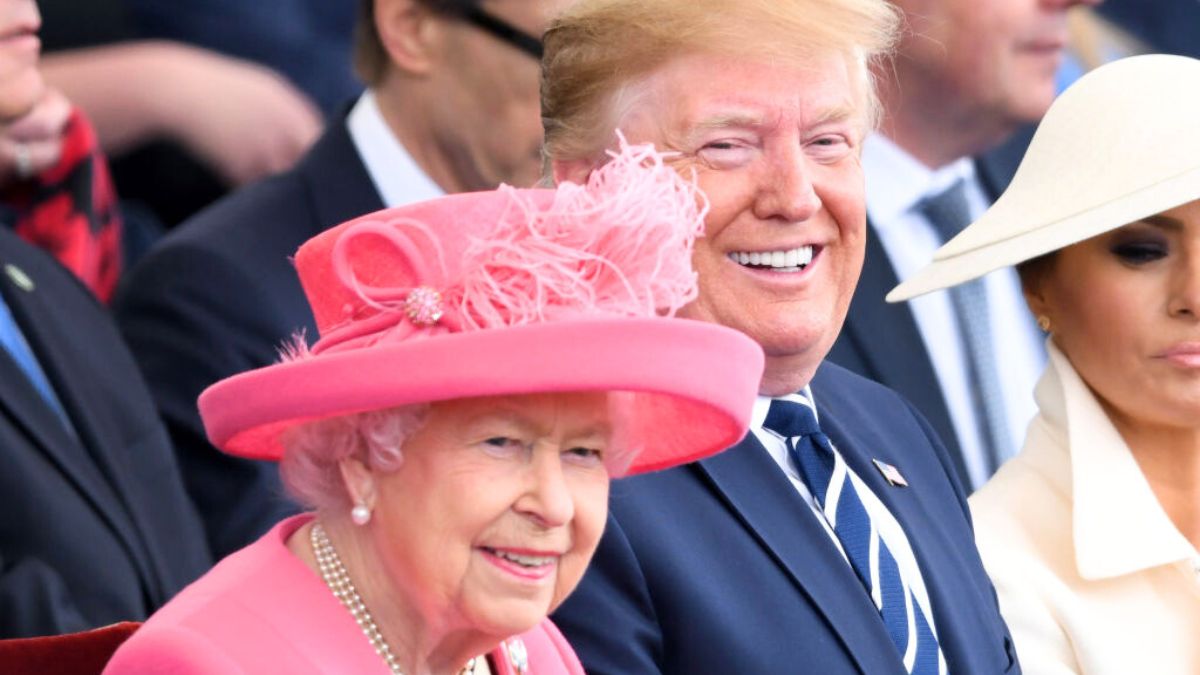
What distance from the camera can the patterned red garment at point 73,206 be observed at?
15.5 feet

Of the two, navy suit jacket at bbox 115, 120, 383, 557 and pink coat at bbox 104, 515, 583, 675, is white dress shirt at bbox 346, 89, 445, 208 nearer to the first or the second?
navy suit jacket at bbox 115, 120, 383, 557

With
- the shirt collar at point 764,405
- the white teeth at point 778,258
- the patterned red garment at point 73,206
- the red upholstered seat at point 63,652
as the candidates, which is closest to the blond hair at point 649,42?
the white teeth at point 778,258

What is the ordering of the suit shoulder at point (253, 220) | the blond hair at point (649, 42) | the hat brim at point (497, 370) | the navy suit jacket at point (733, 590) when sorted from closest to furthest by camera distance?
the hat brim at point (497, 370) < the navy suit jacket at point (733, 590) < the blond hair at point (649, 42) < the suit shoulder at point (253, 220)

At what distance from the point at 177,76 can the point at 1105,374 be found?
247 cm

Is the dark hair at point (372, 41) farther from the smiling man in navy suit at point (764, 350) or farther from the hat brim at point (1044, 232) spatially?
the smiling man in navy suit at point (764, 350)

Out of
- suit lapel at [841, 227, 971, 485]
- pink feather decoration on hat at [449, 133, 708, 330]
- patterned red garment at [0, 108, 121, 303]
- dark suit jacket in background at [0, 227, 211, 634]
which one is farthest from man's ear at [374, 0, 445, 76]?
pink feather decoration on hat at [449, 133, 708, 330]

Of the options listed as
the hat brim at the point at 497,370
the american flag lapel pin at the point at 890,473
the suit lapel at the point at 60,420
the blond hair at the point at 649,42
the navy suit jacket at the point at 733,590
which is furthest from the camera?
the suit lapel at the point at 60,420

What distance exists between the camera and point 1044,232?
141 inches

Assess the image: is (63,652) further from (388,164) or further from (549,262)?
(388,164)

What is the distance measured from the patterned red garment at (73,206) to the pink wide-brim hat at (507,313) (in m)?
2.32

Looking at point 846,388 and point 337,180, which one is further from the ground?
point 846,388

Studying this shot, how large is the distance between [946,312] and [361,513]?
2.51 m

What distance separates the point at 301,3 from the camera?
558 cm

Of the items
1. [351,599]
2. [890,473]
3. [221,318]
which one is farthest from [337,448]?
[221,318]
